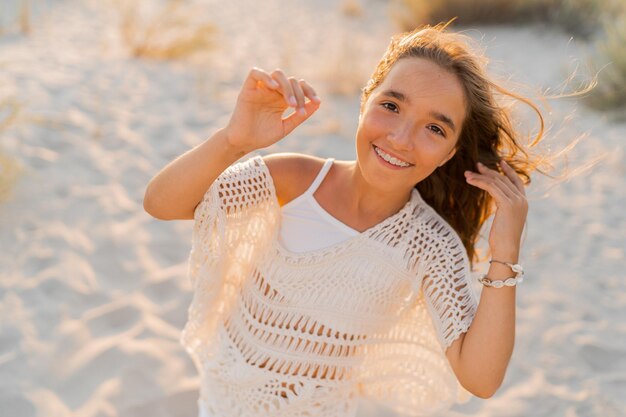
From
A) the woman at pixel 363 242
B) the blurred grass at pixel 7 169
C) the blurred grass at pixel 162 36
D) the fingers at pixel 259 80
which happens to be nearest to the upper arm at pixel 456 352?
the woman at pixel 363 242

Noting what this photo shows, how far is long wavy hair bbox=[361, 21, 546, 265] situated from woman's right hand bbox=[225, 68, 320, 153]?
1.04ft

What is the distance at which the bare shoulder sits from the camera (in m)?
2.00

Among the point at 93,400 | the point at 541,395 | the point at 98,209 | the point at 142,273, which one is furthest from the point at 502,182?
the point at 98,209

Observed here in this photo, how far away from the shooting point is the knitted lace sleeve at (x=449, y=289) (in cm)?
184

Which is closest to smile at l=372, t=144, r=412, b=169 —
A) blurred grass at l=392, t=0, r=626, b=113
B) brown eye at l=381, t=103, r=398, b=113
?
brown eye at l=381, t=103, r=398, b=113

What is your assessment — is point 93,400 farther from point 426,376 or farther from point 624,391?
point 624,391

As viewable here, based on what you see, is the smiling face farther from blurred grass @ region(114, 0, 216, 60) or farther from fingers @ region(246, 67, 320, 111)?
blurred grass @ region(114, 0, 216, 60)

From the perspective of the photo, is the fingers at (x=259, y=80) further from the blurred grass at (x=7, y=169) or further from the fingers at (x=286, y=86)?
the blurred grass at (x=7, y=169)

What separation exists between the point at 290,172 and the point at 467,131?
55 cm

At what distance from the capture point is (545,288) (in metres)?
3.58

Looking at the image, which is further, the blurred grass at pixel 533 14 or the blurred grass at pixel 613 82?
the blurred grass at pixel 533 14

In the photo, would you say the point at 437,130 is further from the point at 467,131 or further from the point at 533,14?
the point at 533,14

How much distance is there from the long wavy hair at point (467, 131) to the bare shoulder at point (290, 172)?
26 cm

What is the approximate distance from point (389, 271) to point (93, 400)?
1349 millimetres
